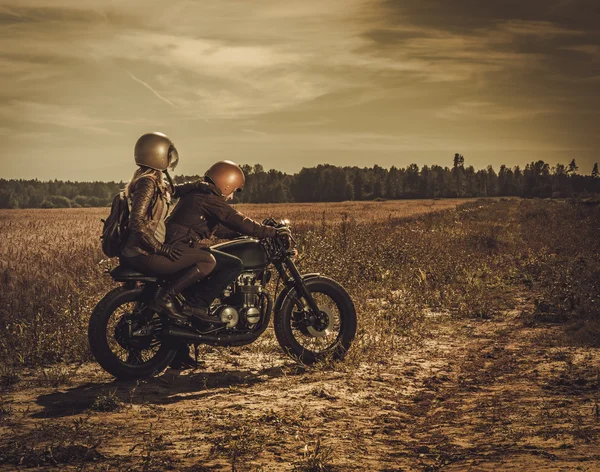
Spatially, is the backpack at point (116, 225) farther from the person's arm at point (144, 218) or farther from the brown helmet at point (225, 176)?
the brown helmet at point (225, 176)

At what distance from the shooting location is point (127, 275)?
6168 mm

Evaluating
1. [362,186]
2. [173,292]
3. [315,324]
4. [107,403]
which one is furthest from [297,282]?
[362,186]

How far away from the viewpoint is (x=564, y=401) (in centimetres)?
563

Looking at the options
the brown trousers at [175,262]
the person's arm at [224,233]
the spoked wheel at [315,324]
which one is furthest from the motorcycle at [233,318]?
the person's arm at [224,233]

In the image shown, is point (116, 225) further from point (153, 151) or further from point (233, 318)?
point (233, 318)

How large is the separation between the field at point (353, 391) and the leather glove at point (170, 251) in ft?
4.48

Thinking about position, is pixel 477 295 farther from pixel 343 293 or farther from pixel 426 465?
pixel 426 465

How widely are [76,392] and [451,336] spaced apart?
17.3ft

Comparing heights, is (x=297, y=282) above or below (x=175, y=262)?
below

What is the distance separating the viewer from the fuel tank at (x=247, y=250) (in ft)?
21.9

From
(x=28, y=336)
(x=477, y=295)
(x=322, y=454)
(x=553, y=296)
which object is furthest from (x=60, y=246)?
(x=322, y=454)

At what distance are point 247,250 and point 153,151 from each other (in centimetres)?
149

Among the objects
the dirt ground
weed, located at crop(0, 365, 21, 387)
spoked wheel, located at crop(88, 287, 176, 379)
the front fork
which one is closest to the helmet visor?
spoked wheel, located at crop(88, 287, 176, 379)

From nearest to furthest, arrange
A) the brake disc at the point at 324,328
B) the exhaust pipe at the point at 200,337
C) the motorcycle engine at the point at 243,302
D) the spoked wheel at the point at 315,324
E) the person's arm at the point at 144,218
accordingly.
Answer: the person's arm at the point at 144,218 → the exhaust pipe at the point at 200,337 → the motorcycle engine at the point at 243,302 → the spoked wheel at the point at 315,324 → the brake disc at the point at 324,328
